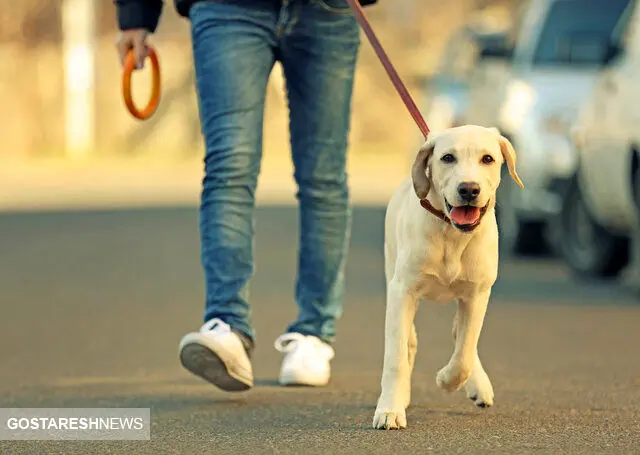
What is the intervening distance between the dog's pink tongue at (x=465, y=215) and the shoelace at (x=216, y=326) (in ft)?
3.87

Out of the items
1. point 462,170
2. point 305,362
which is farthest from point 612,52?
point 462,170

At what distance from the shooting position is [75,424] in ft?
18.6

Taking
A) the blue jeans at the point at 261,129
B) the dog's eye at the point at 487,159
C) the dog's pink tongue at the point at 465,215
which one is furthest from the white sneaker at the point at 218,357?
the dog's eye at the point at 487,159

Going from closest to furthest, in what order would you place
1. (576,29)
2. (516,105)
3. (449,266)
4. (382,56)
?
(449,266)
(382,56)
(516,105)
(576,29)

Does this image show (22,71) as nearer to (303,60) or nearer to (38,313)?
(38,313)

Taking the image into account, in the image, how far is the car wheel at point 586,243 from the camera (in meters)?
11.0

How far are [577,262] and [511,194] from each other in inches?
71.2

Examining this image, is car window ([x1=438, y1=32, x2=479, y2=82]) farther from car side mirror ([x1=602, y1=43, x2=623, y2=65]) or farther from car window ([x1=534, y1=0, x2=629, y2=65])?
car side mirror ([x1=602, y1=43, x2=623, y2=65])

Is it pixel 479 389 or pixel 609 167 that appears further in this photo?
pixel 609 167

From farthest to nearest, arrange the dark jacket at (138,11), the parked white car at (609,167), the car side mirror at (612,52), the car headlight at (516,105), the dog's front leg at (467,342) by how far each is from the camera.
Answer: the car headlight at (516,105) < the car side mirror at (612,52) < the parked white car at (609,167) < the dark jacket at (138,11) < the dog's front leg at (467,342)

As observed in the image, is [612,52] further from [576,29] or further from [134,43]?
[134,43]

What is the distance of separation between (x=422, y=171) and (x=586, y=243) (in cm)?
610

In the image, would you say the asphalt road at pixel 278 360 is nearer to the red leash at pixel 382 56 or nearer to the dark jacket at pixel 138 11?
the red leash at pixel 382 56

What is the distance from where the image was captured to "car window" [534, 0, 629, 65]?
516 inches
